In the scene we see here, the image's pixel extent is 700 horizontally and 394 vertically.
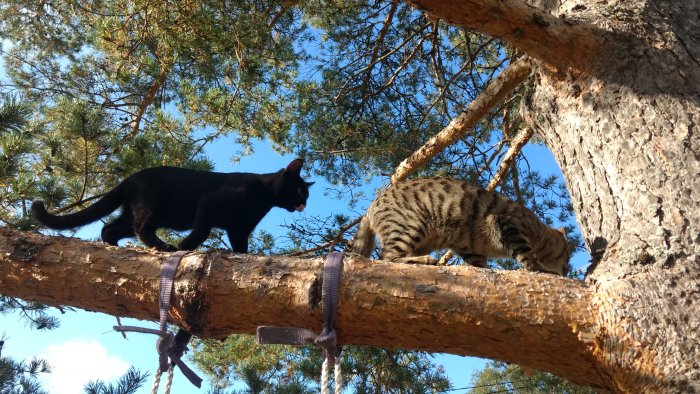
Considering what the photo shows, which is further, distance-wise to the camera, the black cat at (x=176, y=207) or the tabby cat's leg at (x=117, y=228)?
the tabby cat's leg at (x=117, y=228)

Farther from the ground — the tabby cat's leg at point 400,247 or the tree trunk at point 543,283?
the tabby cat's leg at point 400,247

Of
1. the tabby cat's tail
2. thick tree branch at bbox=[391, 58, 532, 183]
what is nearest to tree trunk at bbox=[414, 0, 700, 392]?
thick tree branch at bbox=[391, 58, 532, 183]

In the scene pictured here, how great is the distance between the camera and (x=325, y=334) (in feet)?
5.37

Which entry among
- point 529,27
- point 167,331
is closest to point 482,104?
point 529,27

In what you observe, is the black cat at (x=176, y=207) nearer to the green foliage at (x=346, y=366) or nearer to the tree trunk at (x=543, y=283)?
the green foliage at (x=346, y=366)

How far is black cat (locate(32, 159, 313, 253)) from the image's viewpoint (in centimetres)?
325

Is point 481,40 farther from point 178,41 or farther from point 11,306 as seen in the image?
point 11,306

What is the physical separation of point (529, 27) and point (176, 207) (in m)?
2.18

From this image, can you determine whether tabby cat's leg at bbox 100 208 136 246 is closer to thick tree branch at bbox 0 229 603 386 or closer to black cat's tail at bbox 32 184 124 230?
black cat's tail at bbox 32 184 124 230

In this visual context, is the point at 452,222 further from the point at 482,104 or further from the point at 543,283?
the point at 543,283

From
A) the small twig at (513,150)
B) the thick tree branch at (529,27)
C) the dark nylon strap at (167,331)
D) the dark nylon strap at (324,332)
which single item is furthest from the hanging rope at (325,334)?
the small twig at (513,150)

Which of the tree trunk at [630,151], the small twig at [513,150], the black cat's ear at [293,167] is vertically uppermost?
the small twig at [513,150]

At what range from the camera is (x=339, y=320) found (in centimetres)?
167

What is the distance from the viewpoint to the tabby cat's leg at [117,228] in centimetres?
341
